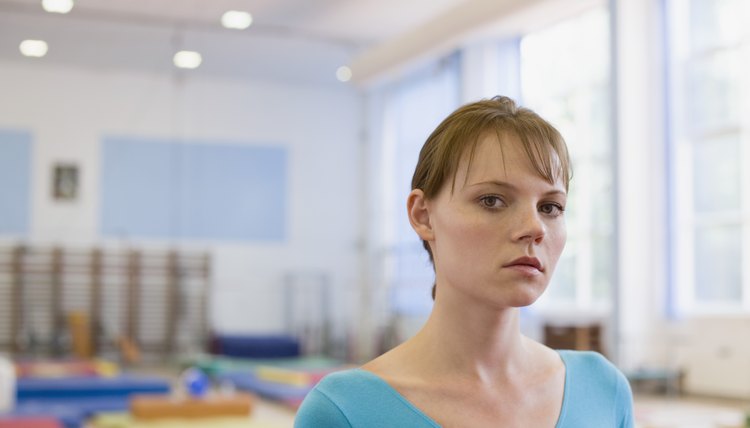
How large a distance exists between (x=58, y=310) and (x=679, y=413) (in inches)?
329

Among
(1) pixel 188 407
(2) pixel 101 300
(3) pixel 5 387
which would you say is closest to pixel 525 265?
(1) pixel 188 407

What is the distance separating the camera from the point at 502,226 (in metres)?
1.04

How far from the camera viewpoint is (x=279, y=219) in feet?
44.5

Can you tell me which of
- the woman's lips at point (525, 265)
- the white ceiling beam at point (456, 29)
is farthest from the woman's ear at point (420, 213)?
the white ceiling beam at point (456, 29)

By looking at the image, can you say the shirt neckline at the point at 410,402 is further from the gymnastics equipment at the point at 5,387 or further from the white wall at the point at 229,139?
the white wall at the point at 229,139

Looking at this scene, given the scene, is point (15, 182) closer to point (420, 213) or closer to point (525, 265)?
point (420, 213)

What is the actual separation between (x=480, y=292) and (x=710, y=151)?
7.87 m

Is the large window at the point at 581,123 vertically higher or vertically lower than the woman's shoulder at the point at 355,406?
higher

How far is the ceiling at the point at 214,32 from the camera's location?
10031 millimetres

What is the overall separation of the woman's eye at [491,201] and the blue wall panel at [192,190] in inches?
478

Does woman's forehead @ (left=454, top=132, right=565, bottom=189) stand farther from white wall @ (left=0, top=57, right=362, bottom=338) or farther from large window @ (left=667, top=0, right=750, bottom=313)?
white wall @ (left=0, top=57, right=362, bottom=338)

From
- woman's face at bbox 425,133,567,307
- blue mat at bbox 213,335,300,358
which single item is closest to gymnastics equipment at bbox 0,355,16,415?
blue mat at bbox 213,335,300,358

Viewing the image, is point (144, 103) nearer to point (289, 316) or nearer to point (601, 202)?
point (289, 316)

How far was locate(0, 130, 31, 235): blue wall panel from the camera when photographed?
40.3ft
